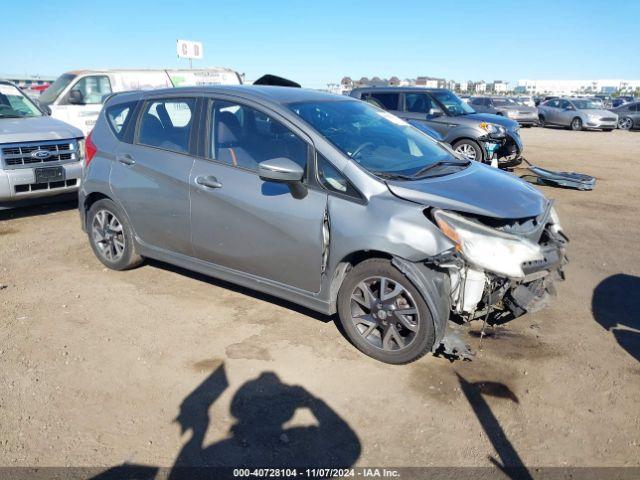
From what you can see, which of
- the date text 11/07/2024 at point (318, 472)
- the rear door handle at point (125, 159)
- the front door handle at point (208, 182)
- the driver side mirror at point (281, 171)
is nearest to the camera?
the date text 11/07/2024 at point (318, 472)

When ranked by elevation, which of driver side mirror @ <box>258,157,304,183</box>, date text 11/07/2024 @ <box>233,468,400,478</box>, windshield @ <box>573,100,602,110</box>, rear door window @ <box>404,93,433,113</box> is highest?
rear door window @ <box>404,93,433,113</box>

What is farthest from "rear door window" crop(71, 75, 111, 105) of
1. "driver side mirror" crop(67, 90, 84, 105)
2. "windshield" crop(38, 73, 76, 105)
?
"driver side mirror" crop(67, 90, 84, 105)

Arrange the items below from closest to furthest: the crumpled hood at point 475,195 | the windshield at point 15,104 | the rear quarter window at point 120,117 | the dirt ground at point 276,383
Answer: the dirt ground at point 276,383, the crumpled hood at point 475,195, the rear quarter window at point 120,117, the windshield at point 15,104

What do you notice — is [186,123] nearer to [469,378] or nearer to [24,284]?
[24,284]

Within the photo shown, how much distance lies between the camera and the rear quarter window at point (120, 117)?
5.18 meters

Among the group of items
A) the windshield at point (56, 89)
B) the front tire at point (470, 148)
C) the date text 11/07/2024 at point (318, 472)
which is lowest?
the date text 11/07/2024 at point (318, 472)

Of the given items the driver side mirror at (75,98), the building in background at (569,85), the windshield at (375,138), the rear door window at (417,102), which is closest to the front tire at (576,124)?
the rear door window at (417,102)

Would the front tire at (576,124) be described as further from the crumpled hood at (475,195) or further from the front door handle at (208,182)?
the front door handle at (208,182)

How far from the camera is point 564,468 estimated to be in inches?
111

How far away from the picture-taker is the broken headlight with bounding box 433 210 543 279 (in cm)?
351

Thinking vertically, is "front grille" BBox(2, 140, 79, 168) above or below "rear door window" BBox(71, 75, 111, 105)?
below

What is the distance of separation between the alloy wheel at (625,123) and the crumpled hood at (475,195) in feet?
86.7

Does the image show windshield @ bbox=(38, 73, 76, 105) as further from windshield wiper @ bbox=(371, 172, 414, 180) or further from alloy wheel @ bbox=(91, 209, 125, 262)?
windshield wiper @ bbox=(371, 172, 414, 180)

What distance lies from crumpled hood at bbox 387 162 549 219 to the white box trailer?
7441mm
